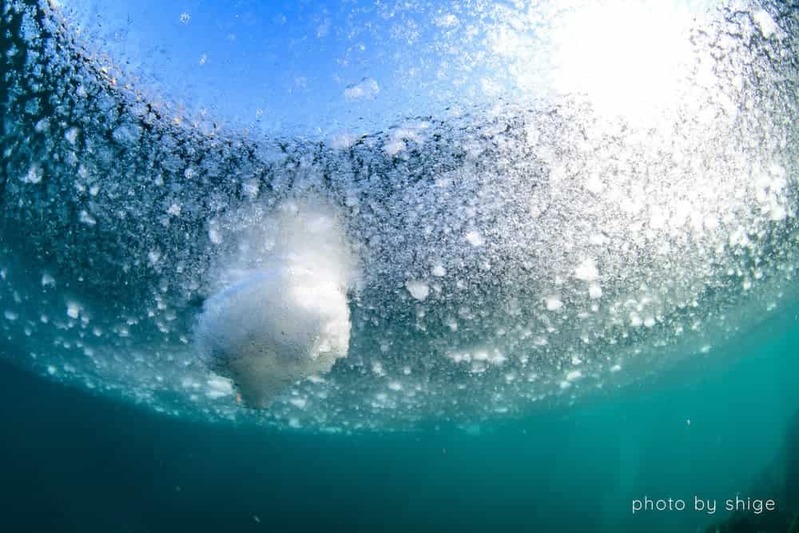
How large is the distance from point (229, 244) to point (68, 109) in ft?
8.86

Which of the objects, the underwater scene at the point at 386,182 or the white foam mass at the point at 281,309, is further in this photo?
the white foam mass at the point at 281,309

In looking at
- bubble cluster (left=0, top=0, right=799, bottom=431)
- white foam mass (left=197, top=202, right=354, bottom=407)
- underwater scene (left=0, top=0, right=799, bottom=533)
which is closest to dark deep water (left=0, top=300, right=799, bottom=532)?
underwater scene (left=0, top=0, right=799, bottom=533)

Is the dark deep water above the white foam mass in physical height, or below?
above

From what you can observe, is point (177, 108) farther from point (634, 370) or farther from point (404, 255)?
point (634, 370)

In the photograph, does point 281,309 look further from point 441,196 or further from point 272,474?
point 272,474

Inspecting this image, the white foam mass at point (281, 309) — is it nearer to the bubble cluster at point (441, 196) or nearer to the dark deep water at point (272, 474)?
the bubble cluster at point (441, 196)

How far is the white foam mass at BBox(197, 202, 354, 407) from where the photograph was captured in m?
6.62

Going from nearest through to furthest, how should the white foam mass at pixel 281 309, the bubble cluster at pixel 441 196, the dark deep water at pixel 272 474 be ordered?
the bubble cluster at pixel 441 196
the white foam mass at pixel 281 309
the dark deep water at pixel 272 474

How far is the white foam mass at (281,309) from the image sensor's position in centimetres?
662

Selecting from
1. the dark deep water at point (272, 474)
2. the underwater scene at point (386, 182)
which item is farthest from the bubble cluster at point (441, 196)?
the dark deep water at point (272, 474)

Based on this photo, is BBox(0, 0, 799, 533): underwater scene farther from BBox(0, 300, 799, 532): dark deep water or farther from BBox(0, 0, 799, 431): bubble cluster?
BBox(0, 300, 799, 532): dark deep water

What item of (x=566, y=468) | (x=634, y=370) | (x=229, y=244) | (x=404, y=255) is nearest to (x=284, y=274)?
(x=229, y=244)

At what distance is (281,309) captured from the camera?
661cm

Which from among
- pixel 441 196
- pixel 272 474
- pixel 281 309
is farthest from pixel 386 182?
pixel 272 474
